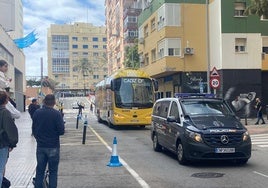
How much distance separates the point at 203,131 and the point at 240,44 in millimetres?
26494

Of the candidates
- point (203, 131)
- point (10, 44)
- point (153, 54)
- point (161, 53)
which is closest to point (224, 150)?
point (203, 131)

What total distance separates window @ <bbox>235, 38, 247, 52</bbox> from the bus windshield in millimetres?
12561

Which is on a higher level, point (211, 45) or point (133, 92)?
point (211, 45)

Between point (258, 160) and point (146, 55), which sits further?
point (146, 55)

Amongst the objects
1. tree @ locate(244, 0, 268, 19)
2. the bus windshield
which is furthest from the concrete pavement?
tree @ locate(244, 0, 268, 19)

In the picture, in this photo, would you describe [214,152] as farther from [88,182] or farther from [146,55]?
[146,55]

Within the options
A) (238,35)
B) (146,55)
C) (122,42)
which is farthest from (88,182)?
(122,42)

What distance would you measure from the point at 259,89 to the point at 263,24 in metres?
5.24

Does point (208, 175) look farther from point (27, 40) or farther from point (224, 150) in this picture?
point (27, 40)

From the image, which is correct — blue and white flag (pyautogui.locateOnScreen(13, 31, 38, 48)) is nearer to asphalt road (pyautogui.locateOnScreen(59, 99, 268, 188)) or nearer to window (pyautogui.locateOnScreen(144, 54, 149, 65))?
window (pyautogui.locateOnScreen(144, 54, 149, 65))

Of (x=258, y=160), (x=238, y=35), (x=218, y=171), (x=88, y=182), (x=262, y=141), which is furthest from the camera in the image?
(x=238, y=35)

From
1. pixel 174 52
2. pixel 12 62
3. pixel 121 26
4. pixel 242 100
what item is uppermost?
pixel 121 26

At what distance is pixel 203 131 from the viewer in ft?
37.3

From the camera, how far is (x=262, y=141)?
61.3 ft
